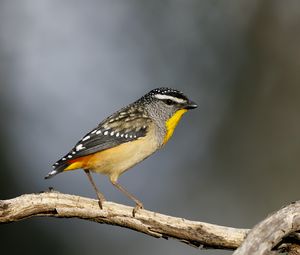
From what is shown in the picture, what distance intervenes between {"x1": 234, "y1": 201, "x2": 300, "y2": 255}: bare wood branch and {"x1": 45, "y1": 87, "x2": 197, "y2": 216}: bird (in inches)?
77.7

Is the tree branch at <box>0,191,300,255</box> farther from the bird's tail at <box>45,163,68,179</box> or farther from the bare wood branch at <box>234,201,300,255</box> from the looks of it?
the bird's tail at <box>45,163,68,179</box>

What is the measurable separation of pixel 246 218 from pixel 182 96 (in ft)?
21.9

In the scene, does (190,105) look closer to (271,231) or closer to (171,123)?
(171,123)

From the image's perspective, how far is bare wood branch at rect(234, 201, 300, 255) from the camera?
685cm

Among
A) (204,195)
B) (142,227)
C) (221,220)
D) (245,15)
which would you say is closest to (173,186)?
(204,195)

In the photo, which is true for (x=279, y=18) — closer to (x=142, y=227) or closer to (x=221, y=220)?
(x=221, y=220)

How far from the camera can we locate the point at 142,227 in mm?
8172

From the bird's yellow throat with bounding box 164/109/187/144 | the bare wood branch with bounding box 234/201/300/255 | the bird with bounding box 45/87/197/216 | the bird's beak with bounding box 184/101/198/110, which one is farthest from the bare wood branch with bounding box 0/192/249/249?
the bird's beak with bounding box 184/101/198/110

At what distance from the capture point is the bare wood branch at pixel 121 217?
7828 millimetres

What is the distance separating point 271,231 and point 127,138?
334 cm

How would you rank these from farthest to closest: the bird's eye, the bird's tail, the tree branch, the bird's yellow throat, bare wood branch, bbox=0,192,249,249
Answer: the bird's eye < the bird's yellow throat < the bird's tail < bare wood branch, bbox=0,192,249,249 < the tree branch

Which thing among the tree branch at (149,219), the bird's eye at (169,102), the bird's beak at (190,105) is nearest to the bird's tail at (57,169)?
the tree branch at (149,219)

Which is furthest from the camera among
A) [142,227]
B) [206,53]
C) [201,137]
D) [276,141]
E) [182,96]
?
[206,53]

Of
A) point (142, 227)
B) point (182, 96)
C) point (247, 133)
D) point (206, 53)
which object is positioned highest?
point (206, 53)
